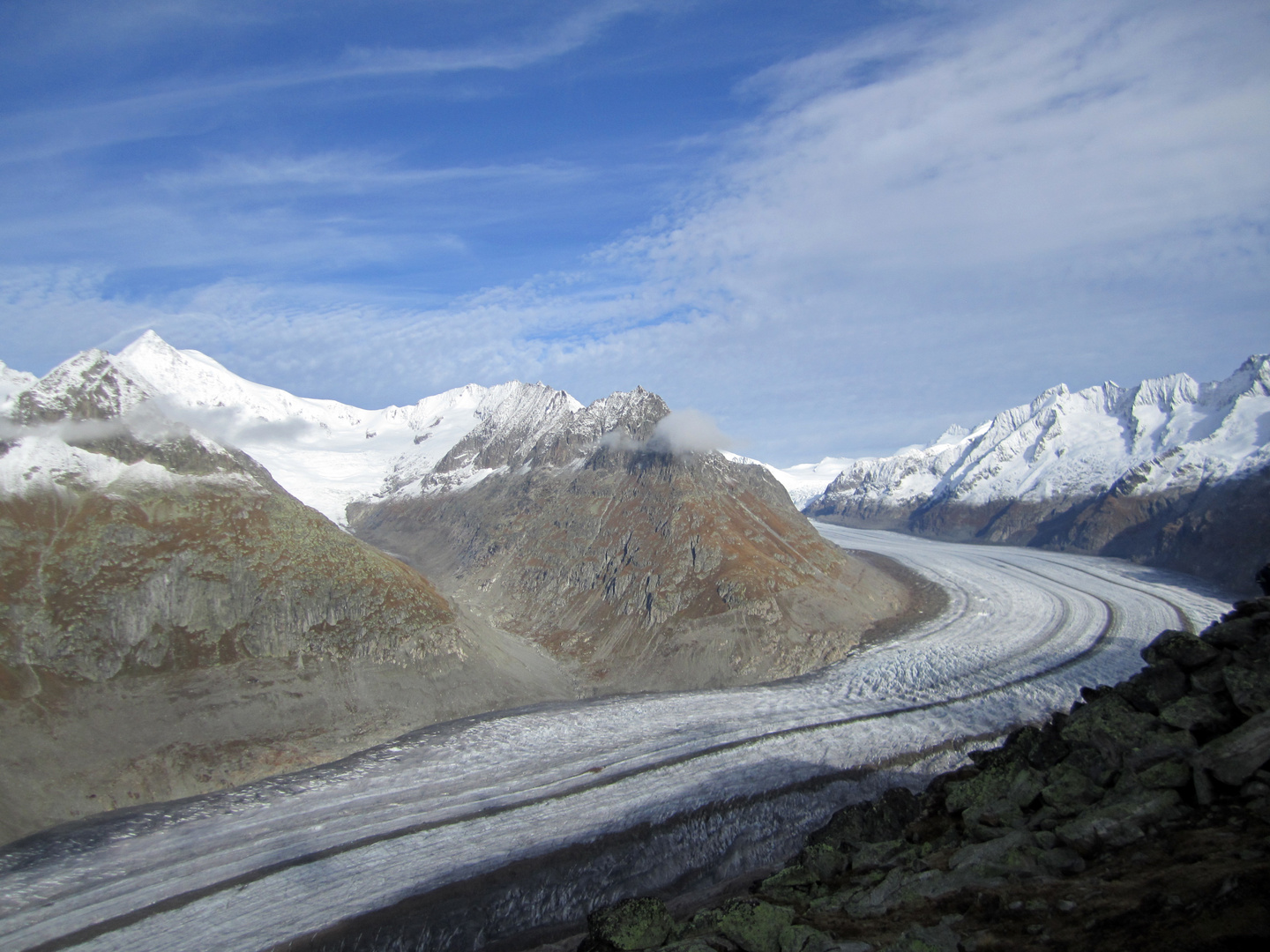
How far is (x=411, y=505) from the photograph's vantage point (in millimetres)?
145250

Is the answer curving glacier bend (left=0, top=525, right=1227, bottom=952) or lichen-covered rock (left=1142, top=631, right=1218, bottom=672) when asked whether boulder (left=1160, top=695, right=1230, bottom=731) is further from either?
curving glacier bend (left=0, top=525, right=1227, bottom=952)

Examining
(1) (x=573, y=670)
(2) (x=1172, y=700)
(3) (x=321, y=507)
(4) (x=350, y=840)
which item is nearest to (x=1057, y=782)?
(2) (x=1172, y=700)

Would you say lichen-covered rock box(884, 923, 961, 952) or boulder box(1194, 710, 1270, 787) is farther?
boulder box(1194, 710, 1270, 787)

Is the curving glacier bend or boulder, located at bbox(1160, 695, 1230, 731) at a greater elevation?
boulder, located at bbox(1160, 695, 1230, 731)

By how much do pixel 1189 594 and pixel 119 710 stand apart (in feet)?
366

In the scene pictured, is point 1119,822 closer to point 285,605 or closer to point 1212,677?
point 1212,677

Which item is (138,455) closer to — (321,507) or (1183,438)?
(321,507)

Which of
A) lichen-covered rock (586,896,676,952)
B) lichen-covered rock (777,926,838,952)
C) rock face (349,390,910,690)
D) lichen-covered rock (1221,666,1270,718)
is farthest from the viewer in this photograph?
rock face (349,390,910,690)

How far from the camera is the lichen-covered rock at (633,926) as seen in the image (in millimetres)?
18750

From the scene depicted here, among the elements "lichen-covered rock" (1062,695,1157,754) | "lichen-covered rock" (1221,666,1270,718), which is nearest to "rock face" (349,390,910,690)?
"lichen-covered rock" (1062,695,1157,754)

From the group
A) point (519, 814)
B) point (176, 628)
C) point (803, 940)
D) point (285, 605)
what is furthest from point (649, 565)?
point (803, 940)

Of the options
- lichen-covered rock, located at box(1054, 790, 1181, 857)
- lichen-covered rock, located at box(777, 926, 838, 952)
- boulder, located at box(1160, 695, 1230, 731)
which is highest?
boulder, located at box(1160, 695, 1230, 731)

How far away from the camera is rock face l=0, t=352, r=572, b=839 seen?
135 ft

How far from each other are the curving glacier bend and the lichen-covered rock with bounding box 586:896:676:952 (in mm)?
10243
